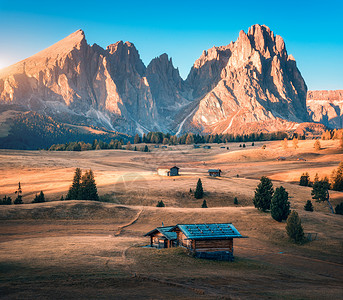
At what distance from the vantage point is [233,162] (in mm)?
153250

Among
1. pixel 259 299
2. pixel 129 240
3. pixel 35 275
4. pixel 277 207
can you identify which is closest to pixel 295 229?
pixel 277 207

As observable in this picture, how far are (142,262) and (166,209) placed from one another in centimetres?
3158

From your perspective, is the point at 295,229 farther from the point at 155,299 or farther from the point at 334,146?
the point at 334,146

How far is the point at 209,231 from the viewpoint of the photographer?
34938mm

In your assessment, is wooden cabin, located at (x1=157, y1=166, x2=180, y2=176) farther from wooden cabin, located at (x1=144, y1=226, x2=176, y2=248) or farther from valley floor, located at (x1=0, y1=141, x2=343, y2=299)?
wooden cabin, located at (x1=144, y1=226, x2=176, y2=248)

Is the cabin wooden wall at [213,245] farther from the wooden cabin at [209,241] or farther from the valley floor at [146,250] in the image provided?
the valley floor at [146,250]

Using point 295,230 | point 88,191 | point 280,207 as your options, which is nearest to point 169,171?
point 88,191

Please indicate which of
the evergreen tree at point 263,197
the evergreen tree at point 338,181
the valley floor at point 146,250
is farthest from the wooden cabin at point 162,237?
the evergreen tree at point 338,181

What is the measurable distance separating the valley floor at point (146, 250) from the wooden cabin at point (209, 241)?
1.62 meters

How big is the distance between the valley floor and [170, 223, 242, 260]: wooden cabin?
Result: 1.62m

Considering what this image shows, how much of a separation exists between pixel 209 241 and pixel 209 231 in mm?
1284

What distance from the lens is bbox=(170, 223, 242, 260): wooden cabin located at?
33312 millimetres

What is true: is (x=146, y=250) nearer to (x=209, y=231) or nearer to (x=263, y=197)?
(x=209, y=231)

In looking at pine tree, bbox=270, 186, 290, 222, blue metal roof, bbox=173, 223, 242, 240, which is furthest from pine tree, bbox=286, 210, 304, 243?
blue metal roof, bbox=173, 223, 242, 240
